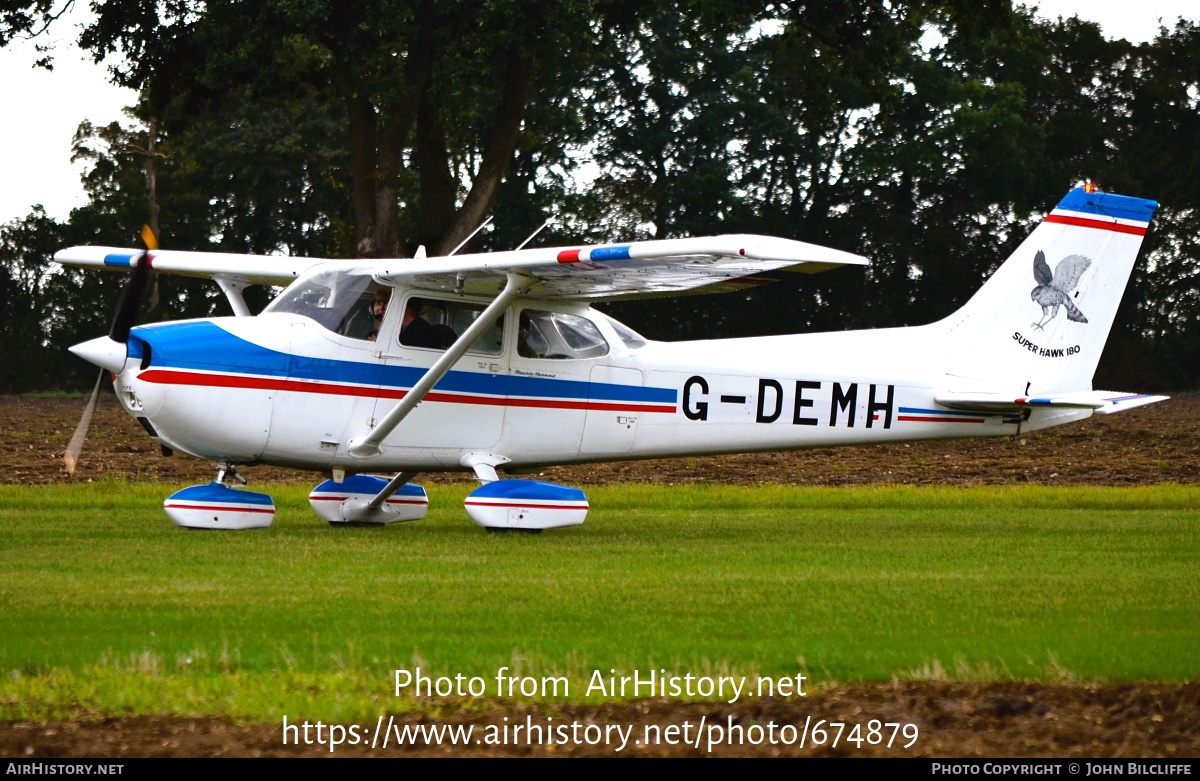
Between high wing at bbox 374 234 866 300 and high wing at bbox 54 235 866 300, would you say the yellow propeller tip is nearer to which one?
high wing at bbox 54 235 866 300

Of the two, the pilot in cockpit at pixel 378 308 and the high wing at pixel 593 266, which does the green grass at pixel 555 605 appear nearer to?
the pilot in cockpit at pixel 378 308

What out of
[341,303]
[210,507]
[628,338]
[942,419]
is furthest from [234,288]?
[942,419]

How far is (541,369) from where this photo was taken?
1370 cm

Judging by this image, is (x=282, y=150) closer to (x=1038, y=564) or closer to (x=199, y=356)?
(x=199, y=356)

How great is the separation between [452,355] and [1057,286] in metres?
6.51

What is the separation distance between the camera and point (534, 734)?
514 cm

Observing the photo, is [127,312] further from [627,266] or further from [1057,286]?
[1057,286]

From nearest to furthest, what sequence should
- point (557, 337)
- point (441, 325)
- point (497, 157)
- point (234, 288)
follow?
point (441, 325)
point (557, 337)
point (234, 288)
point (497, 157)

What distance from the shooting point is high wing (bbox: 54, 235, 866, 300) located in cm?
1085

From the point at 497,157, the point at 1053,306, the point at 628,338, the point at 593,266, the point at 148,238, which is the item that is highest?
the point at 497,157

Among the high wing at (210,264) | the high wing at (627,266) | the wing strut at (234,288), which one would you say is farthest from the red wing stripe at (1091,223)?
the wing strut at (234,288)

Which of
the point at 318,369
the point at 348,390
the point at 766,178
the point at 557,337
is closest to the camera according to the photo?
the point at 318,369

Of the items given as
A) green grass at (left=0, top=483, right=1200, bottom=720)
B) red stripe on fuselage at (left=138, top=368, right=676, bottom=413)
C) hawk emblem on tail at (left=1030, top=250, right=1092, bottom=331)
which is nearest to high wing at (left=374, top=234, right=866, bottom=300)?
red stripe on fuselage at (left=138, top=368, right=676, bottom=413)

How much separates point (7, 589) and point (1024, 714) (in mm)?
5858
